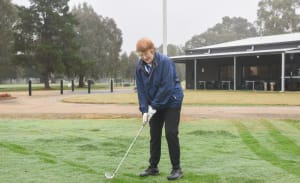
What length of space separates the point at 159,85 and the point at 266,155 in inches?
101

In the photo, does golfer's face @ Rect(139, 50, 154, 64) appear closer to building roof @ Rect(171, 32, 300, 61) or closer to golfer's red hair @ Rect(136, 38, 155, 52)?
golfer's red hair @ Rect(136, 38, 155, 52)

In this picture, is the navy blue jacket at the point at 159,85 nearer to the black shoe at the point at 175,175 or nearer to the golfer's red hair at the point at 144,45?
the golfer's red hair at the point at 144,45

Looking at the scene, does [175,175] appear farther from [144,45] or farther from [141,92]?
[144,45]

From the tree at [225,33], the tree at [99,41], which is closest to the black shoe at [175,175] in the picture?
the tree at [99,41]

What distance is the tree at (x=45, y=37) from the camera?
40.5m

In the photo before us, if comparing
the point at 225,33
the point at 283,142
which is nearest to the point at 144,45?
the point at 283,142

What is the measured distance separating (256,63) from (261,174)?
93.5ft

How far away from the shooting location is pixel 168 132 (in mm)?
5133

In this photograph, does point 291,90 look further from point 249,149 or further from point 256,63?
point 249,149

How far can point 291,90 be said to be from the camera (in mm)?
30141

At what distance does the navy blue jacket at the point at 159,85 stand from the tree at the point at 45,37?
3554 centimetres

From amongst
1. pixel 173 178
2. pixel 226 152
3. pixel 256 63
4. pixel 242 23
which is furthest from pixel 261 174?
pixel 242 23

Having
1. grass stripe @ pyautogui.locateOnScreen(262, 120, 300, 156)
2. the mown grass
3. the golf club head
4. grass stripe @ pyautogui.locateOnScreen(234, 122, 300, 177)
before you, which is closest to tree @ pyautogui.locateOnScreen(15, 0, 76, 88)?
the mown grass

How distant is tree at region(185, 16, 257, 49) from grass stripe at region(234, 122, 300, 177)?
9165 centimetres
